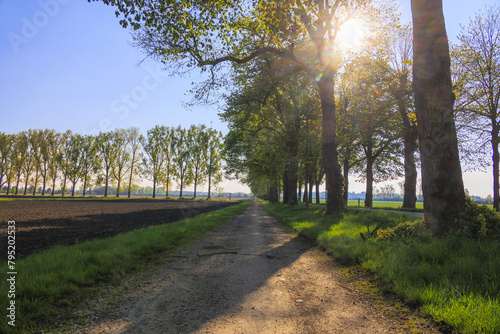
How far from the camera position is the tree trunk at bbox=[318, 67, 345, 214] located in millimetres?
12930

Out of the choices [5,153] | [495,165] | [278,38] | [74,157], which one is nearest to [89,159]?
[74,157]

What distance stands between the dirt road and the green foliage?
2964mm

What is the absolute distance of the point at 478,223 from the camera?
505 cm

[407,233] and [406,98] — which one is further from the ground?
[406,98]

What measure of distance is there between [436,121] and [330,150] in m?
7.35

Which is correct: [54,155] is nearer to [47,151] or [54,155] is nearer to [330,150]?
[47,151]

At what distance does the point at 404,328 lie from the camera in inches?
112

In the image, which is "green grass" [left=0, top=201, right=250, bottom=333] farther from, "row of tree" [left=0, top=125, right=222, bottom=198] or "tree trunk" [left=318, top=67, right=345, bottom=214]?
"row of tree" [left=0, top=125, right=222, bottom=198]

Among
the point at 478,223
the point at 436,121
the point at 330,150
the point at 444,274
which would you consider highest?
the point at 330,150

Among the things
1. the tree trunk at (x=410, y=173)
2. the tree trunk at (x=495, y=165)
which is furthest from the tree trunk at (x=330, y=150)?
the tree trunk at (x=495, y=165)

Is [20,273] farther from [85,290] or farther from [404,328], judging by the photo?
[404,328]

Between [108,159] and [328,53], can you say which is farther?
[108,159]

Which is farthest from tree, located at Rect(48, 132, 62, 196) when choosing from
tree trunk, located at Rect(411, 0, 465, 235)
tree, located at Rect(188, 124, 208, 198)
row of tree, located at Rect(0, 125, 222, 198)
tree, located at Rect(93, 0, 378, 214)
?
tree trunk, located at Rect(411, 0, 465, 235)

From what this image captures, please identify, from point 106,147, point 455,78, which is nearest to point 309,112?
point 455,78
